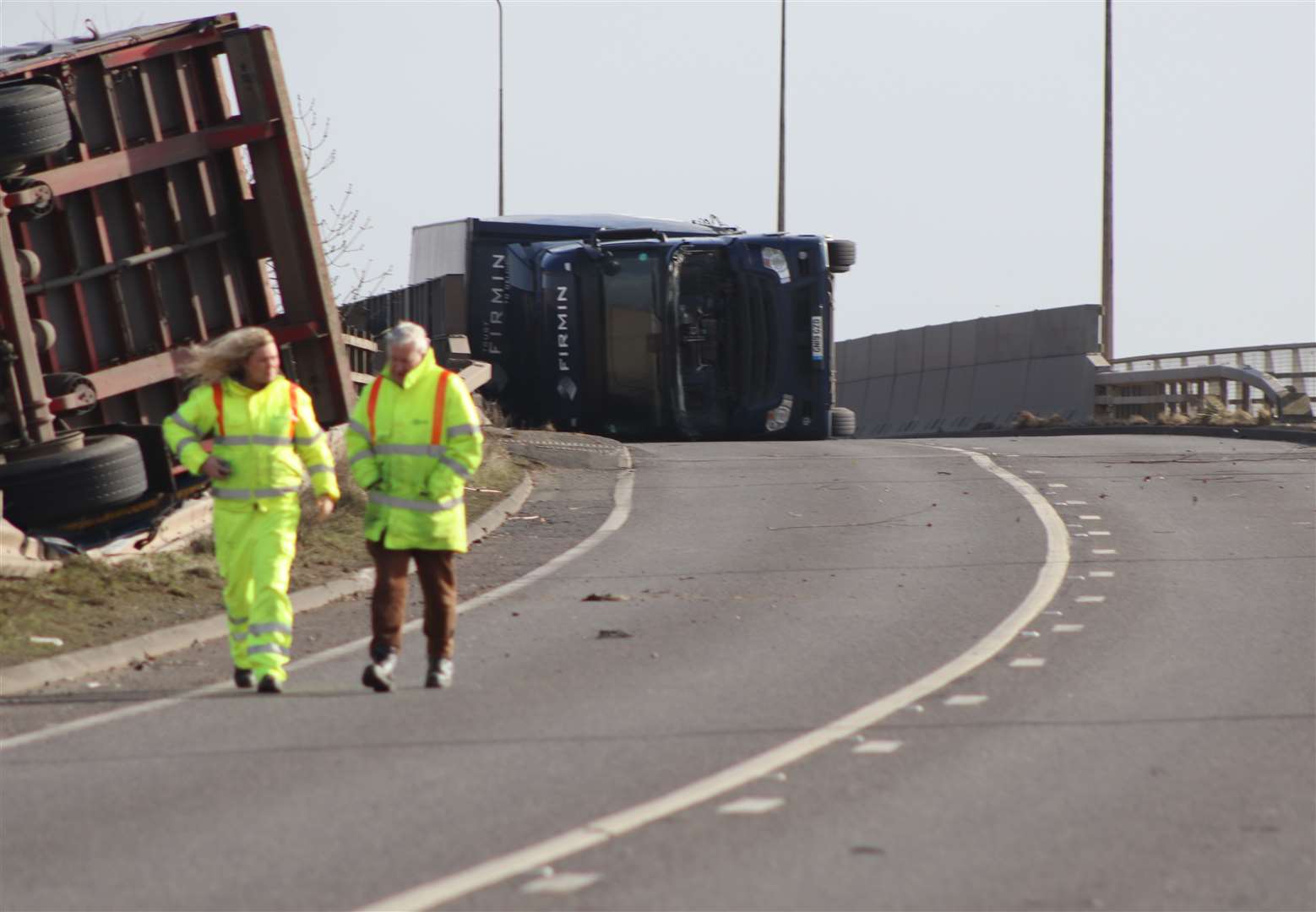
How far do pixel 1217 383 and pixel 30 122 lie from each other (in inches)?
897

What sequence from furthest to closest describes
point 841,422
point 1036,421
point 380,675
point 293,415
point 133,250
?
point 1036,421 < point 841,422 < point 133,250 < point 293,415 < point 380,675

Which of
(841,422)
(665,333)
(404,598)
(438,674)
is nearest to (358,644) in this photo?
(404,598)

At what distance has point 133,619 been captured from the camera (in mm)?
10898

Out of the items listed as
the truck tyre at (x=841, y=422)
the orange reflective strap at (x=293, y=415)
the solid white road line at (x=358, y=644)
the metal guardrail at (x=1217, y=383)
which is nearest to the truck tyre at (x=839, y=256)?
the truck tyre at (x=841, y=422)

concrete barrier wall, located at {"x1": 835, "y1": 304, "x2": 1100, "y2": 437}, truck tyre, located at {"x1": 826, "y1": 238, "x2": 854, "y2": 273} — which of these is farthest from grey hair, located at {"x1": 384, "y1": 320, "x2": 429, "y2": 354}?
concrete barrier wall, located at {"x1": 835, "y1": 304, "x2": 1100, "y2": 437}

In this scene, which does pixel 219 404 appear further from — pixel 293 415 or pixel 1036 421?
pixel 1036 421

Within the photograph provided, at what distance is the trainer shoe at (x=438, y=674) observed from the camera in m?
9.18

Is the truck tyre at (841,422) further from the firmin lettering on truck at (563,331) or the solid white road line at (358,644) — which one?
the solid white road line at (358,644)

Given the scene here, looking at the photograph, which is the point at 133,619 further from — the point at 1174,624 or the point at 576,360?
the point at 576,360

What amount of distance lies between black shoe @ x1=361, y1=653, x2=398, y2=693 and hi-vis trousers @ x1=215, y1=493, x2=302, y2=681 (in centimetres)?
41

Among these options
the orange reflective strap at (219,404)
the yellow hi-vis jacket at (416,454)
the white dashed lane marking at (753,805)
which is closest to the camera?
the white dashed lane marking at (753,805)

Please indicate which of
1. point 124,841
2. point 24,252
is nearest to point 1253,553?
point 24,252

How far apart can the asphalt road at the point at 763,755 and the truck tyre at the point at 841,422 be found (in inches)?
394

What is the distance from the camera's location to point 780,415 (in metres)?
23.4
